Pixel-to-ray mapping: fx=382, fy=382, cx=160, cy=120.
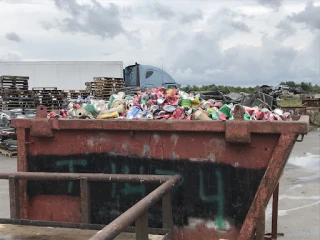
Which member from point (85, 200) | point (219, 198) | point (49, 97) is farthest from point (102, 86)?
point (219, 198)

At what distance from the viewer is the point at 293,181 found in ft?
27.1

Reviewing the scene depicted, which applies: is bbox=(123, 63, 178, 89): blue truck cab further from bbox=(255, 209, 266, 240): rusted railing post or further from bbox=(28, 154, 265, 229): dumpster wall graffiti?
bbox=(255, 209, 266, 240): rusted railing post

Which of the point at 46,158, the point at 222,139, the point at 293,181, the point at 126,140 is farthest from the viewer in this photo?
the point at 293,181

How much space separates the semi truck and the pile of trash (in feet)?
49.8

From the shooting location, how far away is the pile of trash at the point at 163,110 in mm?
3121

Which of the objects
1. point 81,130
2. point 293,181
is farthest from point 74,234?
point 293,181

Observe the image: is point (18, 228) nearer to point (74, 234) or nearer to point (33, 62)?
point (74, 234)

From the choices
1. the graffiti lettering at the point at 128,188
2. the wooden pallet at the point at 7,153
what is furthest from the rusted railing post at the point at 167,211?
the wooden pallet at the point at 7,153

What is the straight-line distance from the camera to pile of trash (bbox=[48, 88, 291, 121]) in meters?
3.12

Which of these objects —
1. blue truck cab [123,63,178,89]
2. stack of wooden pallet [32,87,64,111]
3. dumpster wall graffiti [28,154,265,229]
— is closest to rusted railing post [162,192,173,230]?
dumpster wall graffiti [28,154,265,229]

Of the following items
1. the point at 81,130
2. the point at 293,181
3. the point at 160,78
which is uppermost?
the point at 160,78

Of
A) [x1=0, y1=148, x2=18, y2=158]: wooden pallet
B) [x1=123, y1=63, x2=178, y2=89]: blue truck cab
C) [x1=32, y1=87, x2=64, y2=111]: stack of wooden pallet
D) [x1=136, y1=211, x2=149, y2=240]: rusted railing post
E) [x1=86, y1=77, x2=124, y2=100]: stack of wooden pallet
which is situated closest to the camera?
[x1=136, y1=211, x2=149, y2=240]: rusted railing post

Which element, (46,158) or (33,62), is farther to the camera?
(33,62)

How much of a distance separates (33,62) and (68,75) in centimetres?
189
